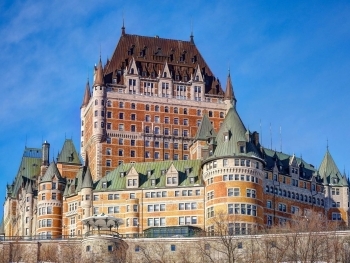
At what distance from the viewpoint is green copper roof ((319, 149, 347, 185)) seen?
169 meters

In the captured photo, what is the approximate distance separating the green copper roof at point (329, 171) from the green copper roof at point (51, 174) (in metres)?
43.7

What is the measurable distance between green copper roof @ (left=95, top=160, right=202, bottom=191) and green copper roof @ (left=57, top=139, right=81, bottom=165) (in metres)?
15.9

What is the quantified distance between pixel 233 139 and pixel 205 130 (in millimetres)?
17329

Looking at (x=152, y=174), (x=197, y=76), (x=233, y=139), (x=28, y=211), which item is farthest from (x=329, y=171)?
(x=28, y=211)

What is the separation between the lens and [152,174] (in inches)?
6280

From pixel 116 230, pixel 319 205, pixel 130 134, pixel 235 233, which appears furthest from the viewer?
pixel 130 134

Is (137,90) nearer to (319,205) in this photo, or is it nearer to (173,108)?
(173,108)

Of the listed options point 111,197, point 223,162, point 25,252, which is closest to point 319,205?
point 223,162

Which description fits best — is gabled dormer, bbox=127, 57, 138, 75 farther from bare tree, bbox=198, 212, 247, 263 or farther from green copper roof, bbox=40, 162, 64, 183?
bare tree, bbox=198, 212, 247, 263

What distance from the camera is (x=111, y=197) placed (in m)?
158

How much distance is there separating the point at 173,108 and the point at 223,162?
32090 millimetres

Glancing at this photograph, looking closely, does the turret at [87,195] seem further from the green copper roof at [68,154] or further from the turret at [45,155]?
the turret at [45,155]

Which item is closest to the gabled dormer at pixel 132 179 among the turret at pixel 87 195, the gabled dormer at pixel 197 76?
the turret at pixel 87 195

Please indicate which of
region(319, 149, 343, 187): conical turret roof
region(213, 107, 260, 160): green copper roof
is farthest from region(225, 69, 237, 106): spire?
region(213, 107, 260, 160): green copper roof
